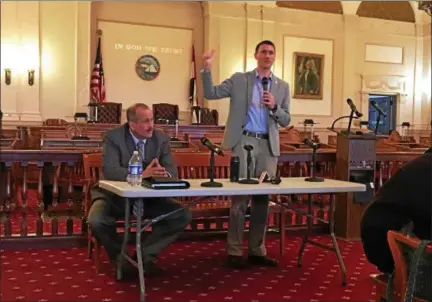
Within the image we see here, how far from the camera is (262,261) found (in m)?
4.09

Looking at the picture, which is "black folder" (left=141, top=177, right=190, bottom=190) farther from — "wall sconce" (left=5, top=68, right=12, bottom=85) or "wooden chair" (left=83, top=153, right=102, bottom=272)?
"wall sconce" (left=5, top=68, right=12, bottom=85)

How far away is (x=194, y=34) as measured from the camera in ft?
47.4

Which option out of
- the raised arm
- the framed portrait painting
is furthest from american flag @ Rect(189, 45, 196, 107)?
the raised arm

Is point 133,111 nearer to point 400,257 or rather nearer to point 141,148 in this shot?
point 141,148

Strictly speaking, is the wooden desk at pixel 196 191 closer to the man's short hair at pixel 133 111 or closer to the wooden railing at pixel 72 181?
the man's short hair at pixel 133 111

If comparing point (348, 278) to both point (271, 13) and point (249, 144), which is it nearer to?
point (249, 144)

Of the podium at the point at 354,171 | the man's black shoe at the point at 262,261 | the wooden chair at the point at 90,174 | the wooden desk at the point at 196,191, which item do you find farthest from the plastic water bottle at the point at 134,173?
the podium at the point at 354,171

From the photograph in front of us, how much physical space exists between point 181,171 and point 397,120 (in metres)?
13.4

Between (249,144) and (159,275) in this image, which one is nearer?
(159,275)

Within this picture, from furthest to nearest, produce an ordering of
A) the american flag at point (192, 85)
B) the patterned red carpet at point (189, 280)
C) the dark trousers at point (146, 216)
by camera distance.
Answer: the american flag at point (192, 85) < the dark trousers at point (146, 216) < the patterned red carpet at point (189, 280)

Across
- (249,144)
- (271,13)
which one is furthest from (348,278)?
(271,13)

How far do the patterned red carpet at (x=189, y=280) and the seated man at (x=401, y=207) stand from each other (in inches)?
65.9

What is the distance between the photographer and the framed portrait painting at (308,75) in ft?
49.8

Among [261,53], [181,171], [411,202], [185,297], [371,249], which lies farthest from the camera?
[181,171]
